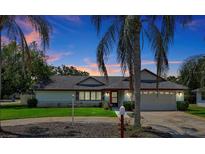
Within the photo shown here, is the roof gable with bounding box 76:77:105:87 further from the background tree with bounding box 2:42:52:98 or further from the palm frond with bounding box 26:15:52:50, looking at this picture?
the palm frond with bounding box 26:15:52:50

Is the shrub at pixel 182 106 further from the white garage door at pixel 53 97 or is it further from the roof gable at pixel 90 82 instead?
the white garage door at pixel 53 97

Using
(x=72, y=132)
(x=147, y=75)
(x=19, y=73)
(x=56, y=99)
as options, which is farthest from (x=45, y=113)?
(x=19, y=73)

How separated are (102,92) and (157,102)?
7.63 metres

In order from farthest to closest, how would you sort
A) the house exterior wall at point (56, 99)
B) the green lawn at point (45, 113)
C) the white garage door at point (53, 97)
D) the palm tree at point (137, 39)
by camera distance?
the white garage door at point (53, 97)
the house exterior wall at point (56, 99)
the green lawn at point (45, 113)
the palm tree at point (137, 39)

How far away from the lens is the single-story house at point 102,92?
2842cm

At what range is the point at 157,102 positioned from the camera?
28047 millimetres

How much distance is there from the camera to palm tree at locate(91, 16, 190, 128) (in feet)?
41.9

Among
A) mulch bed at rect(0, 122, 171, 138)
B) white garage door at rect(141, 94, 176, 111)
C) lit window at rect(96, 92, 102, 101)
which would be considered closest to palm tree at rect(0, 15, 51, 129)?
mulch bed at rect(0, 122, 171, 138)

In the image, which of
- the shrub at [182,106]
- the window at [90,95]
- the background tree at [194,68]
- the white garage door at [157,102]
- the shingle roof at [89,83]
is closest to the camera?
the background tree at [194,68]

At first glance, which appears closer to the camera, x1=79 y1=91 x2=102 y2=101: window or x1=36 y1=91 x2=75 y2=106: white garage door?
x1=36 y1=91 x2=75 y2=106: white garage door

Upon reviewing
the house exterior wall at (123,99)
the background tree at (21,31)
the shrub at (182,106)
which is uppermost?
the background tree at (21,31)

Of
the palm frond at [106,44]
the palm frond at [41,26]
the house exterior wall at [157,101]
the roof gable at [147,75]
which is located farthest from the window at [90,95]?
the palm frond at [41,26]

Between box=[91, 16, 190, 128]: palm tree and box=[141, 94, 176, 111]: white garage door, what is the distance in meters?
14.2

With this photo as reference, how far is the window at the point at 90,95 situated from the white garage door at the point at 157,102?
7.17 m
